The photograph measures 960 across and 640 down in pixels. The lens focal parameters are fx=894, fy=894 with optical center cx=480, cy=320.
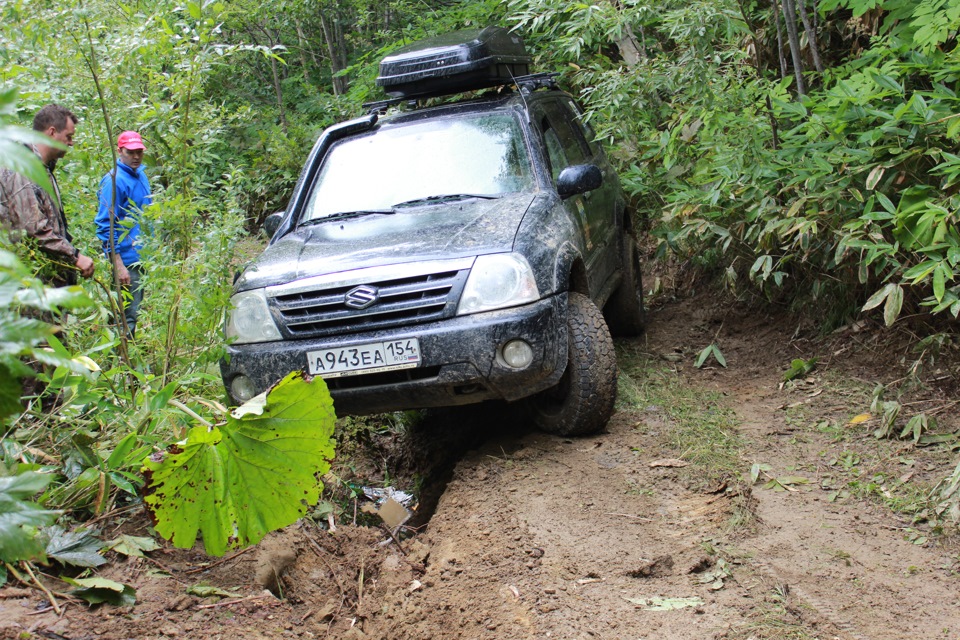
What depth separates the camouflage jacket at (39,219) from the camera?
432cm

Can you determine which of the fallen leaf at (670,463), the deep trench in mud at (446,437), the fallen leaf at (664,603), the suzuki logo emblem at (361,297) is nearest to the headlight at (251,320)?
the suzuki logo emblem at (361,297)

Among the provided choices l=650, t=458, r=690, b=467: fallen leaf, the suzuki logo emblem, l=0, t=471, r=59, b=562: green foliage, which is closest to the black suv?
the suzuki logo emblem

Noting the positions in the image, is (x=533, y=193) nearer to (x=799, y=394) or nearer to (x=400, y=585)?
(x=799, y=394)

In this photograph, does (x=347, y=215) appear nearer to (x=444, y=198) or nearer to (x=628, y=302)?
(x=444, y=198)

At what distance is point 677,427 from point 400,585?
6.34 ft

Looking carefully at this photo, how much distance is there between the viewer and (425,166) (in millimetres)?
5211

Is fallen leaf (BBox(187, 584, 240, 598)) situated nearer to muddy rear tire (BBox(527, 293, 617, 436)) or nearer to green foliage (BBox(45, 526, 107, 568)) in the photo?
green foliage (BBox(45, 526, 107, 568))

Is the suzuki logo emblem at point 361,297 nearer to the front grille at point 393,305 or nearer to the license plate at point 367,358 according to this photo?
the front grille at point 393,305

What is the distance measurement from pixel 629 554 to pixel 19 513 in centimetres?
230

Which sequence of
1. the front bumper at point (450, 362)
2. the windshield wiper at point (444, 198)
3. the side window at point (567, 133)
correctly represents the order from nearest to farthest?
the front bumper at point (450, 362), the windshield wiper at point (444, 198), the side window at point (567, 133)

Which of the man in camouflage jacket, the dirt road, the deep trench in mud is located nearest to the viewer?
the dirt road

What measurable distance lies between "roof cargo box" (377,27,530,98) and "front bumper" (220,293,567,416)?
6.56 ft

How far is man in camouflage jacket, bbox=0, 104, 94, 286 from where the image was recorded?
167 inches

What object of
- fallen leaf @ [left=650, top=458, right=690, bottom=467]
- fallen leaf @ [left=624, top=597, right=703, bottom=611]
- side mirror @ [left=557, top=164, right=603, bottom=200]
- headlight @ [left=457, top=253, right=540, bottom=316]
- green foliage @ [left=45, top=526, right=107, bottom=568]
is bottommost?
fallen leaf @ [left=650, top=458, right=690, bottom=467]
